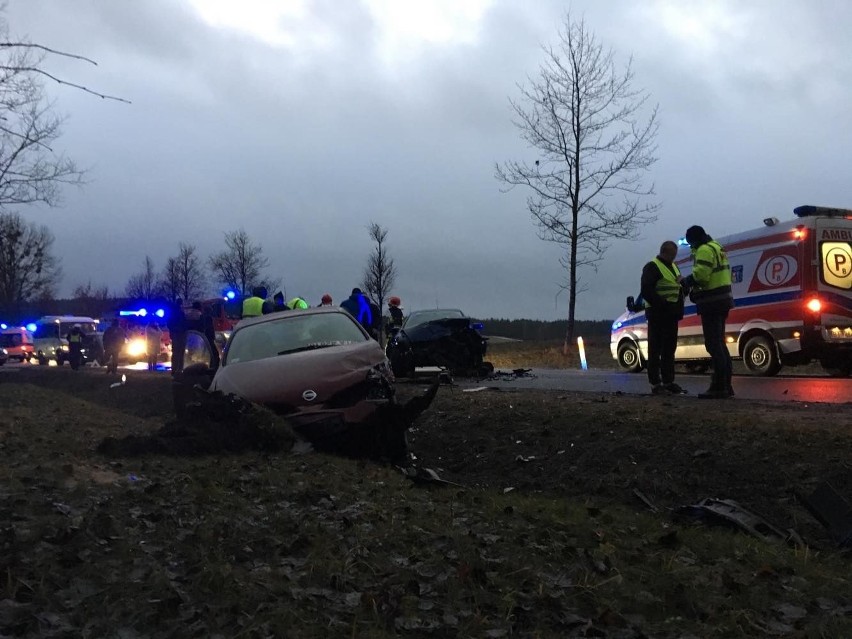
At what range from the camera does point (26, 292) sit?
67438 mm

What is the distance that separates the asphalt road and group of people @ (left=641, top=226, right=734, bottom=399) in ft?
1.21

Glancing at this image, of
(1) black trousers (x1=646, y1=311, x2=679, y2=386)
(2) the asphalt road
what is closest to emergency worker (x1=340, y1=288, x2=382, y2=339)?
(2) the asphalt road

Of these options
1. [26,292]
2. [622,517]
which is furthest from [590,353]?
[26,292]

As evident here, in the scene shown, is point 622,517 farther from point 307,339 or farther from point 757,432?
point 307,339

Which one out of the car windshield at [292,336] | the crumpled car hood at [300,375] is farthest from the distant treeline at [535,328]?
the crumpled car hood at [300,375]

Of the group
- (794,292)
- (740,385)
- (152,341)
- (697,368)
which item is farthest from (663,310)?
(152,341)

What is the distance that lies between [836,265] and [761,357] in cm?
213

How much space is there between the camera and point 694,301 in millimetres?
9883

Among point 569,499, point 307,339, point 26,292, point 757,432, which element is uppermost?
point 26,292

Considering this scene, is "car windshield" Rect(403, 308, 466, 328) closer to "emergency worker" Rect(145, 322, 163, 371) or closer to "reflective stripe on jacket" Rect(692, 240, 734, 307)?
"reflective stripe on jacket" Rect(692, 240, 734, 307)

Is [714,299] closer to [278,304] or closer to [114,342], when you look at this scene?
[278,304]

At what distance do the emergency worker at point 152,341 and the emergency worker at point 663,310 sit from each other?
1996 cm

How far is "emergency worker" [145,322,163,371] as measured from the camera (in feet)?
87.2

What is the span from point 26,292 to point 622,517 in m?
71.9
